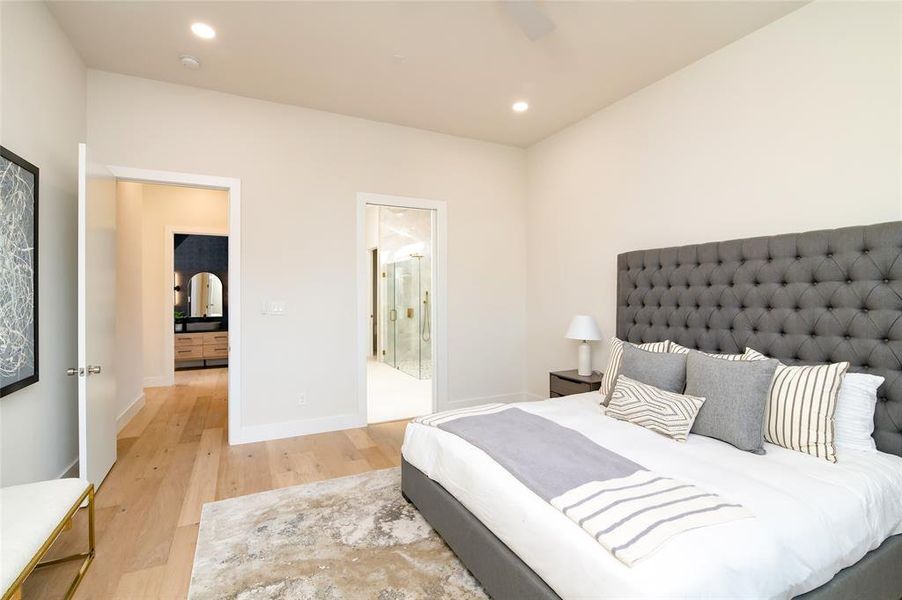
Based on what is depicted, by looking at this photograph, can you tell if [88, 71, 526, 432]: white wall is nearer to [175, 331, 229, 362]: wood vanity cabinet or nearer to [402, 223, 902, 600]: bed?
[402, 223, 902, 600]: bed

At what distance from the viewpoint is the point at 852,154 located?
2.17 metres

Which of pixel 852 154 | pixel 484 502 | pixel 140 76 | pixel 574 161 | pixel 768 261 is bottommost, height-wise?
pixel 484 502

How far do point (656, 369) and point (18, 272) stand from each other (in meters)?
3.38

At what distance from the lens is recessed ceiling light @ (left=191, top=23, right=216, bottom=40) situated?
2532mm

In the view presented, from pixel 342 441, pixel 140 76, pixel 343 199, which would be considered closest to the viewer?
pixel 140 76

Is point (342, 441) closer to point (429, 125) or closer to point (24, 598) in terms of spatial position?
point (24, 598)

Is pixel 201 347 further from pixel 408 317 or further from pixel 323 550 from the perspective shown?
pixel 323 550

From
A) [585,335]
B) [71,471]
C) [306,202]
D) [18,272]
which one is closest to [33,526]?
[18,272]

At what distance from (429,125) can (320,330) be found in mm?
2170

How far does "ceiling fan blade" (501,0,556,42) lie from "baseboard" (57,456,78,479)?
3.64 metres

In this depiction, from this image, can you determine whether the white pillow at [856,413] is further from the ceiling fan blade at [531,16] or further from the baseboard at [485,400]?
the baseboard at [485,400]

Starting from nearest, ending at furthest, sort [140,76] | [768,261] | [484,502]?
1. [484,502]
2. [768,261]
3. [140,76]

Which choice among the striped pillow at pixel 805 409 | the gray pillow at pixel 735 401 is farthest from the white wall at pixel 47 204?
the striped pillow at pixel 805 409

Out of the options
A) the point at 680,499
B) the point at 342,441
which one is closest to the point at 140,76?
the point at 342,441
